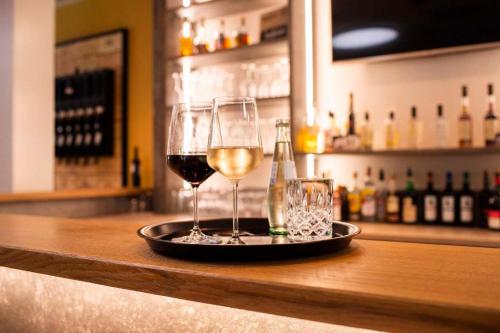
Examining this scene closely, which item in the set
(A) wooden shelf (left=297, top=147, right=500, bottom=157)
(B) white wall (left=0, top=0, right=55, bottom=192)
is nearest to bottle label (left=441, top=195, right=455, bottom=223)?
(A) wooden shelf (left=297, top=147, right=500, bottom=157)

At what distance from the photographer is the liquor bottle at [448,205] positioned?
2.62 meters

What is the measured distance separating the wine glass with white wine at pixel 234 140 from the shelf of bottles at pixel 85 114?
164 inches

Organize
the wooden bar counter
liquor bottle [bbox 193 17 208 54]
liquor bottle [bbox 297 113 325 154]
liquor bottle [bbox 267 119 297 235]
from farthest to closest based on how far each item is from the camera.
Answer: liquor bottle [bbox 193 17 208 54] < liquor bottle [bbox 297 113 325 154] < liquor bottle [bbox 267 119 297 235] < the wooden bar counter

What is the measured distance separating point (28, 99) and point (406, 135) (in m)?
2.59

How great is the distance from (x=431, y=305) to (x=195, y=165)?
0.55 meters

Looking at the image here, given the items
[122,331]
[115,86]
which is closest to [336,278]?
[122,331]

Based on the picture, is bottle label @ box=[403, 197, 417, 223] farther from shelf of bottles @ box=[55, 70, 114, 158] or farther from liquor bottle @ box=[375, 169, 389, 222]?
shelf of bottles @ box=[55, 70, 114, 158]

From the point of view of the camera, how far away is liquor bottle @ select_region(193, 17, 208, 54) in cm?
354

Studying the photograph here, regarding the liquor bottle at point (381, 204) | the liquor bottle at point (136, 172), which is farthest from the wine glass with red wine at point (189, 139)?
the liquor bottle at point (136, 172)

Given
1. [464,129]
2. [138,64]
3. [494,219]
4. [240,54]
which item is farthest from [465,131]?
[138,64]

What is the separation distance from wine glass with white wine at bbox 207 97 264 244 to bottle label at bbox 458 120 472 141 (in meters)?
2.09

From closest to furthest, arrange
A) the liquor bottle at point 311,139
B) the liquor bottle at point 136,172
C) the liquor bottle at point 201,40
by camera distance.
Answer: the liquor bottle at point 311,139 → the liquor bottle at point 201,40 → the liquor bottle at point 136,172

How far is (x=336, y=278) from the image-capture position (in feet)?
2.11

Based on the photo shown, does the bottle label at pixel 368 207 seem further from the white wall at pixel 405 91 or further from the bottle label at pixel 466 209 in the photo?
the bottle label at pixel 466 209
